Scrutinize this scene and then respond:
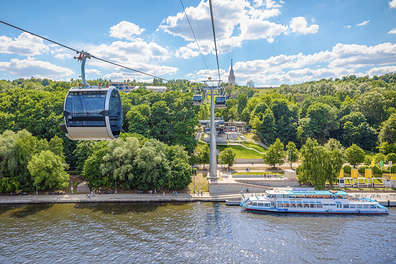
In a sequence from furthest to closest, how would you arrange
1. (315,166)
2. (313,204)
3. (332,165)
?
(332,165) → (315,166) → (313,204)

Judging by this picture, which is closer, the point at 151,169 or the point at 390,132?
the point at 151,169

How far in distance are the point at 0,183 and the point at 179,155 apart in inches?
878

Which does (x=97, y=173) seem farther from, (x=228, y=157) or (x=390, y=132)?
(x=390, y=132)

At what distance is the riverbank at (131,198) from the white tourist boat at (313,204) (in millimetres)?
3150

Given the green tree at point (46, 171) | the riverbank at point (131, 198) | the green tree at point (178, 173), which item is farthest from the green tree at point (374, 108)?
the green tree at point (46, 171)

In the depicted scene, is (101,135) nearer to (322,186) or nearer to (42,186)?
(42,186)

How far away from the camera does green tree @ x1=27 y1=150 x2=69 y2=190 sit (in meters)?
31.1

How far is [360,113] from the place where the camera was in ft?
200

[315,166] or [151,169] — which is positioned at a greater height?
[315,166]

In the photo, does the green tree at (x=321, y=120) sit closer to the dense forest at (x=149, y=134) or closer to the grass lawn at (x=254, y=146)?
the dense forest at (x=149, y=134)

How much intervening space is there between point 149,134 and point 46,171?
17.7 m

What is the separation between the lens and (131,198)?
31.8m

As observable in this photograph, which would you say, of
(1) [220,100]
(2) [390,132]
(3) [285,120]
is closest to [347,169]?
(2) [390,132]

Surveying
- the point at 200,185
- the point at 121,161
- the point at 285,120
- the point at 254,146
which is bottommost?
the point at 200,185
